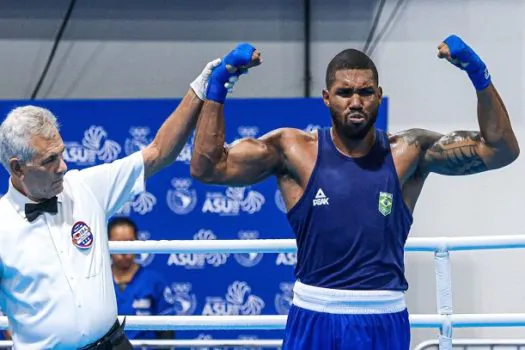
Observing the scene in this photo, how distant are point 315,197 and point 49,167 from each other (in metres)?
0.77

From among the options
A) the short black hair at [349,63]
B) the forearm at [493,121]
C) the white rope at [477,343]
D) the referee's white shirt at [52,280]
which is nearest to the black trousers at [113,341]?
Result: the referee's white shirt at [52,280]

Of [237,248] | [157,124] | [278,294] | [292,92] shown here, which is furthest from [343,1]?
[237,248]

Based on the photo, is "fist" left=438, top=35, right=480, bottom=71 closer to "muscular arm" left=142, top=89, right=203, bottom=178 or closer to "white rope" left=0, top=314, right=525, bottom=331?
"muscular arm" left=142, top=89, right=203, bottom=178

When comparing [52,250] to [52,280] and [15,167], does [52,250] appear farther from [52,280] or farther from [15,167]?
[15,167]

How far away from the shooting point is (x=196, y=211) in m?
5.35

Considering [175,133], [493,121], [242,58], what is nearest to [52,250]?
[175,133]

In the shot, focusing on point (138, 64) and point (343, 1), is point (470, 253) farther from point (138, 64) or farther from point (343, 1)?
point (138, 64)

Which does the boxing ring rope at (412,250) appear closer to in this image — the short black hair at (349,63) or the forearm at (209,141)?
the forearm at (209,141)

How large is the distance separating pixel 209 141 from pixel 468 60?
2.60 feet

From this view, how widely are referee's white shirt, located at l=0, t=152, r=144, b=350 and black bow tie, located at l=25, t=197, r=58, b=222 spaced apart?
0.02 meters

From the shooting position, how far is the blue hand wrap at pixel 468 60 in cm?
270

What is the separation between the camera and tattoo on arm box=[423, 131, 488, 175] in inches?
114

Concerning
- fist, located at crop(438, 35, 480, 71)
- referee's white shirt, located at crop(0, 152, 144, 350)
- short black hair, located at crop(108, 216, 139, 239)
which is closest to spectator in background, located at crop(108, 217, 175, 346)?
short black hair, located at crop(108, 216, 139, 239)

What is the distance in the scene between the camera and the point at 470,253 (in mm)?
5832
